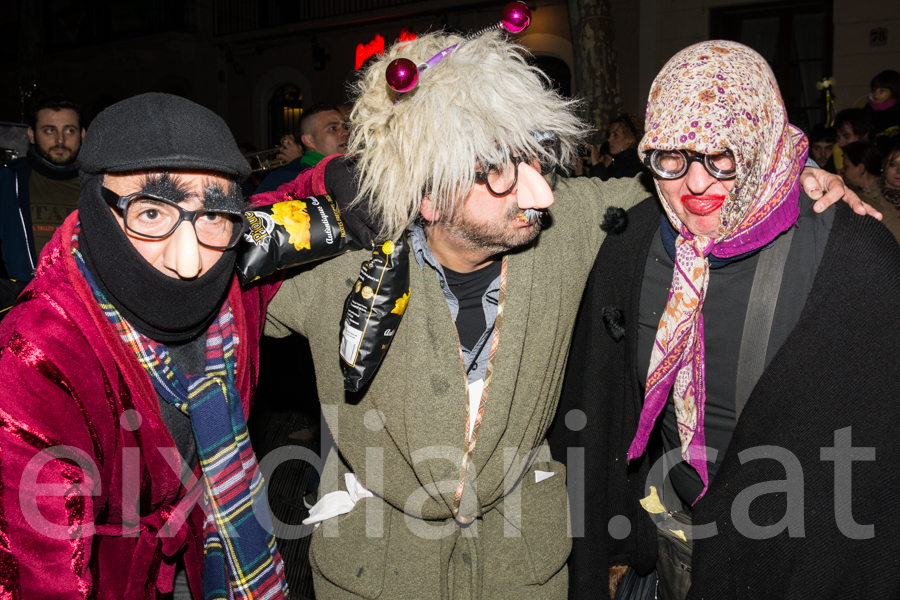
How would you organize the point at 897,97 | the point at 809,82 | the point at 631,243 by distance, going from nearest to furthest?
1. the point at 631,243
2. the point at 897,97
3. the point at 809,82

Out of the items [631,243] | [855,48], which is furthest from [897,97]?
[631,243]

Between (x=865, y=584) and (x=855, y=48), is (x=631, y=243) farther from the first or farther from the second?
(x=855, y=48)

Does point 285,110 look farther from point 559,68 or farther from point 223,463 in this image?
point 223,463

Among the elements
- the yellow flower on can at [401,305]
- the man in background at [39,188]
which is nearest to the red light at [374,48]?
the yellow flower on can at [401,305]

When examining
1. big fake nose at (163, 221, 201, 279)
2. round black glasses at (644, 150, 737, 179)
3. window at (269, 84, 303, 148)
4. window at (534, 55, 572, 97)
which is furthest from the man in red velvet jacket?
window at (269, 84, 303, 148)

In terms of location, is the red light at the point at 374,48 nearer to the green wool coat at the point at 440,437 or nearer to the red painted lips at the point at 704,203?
the green wool coat at the point at 440,437

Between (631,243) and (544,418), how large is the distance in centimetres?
68

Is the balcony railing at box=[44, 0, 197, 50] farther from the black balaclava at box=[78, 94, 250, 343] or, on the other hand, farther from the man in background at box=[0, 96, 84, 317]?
the black balaclava at box=[78, 94, 250, 343]

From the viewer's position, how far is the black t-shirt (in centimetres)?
221

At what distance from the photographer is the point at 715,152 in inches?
72.4

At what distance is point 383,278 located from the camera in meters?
1.93

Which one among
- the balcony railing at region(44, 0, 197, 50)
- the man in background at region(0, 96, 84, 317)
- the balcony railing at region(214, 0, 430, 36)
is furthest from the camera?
the balcony railing at region(44, 0, 197, 50)

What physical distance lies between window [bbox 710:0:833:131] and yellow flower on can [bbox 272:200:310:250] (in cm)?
Result: 1057

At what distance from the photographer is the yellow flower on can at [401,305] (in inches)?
77.0
